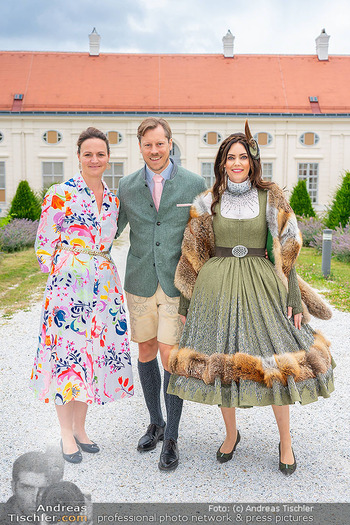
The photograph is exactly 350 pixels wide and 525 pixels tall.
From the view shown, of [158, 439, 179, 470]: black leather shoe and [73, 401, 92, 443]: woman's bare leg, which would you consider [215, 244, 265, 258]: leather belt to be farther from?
[73, 401, 92, 443]: woman's bare leg

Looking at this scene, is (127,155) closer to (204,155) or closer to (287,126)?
(204,155)

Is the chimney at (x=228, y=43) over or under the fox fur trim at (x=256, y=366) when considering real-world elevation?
over

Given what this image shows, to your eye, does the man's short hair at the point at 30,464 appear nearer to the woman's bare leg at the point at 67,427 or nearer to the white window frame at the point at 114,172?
the woman's bare leg at the point at 67,427

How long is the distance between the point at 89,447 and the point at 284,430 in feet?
4.38

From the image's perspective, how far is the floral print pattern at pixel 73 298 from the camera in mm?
3480

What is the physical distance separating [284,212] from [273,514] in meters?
1.76

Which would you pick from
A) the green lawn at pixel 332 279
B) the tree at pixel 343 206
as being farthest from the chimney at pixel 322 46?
the green lawn at pixel 332 279

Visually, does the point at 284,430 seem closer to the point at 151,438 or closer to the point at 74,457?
the point at 151,438

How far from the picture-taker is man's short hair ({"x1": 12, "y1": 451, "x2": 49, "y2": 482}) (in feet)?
11.2

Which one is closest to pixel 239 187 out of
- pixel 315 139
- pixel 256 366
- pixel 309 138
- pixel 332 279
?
pixel 256 366

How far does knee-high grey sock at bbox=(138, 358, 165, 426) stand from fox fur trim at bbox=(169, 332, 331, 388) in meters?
0.63

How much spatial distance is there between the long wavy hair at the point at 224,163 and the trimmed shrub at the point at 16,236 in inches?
500

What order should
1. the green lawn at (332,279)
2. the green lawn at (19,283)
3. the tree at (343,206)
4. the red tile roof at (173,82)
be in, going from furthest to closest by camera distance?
the red tile roof at (173,82) < the tree at (343,206) < the green lawn at (332,279) < the green lawn at (19,283)

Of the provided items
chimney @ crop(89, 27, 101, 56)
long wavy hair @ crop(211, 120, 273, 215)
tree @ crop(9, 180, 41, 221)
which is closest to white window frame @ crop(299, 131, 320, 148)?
chimney @ crop(89, 27, 101, 56)
